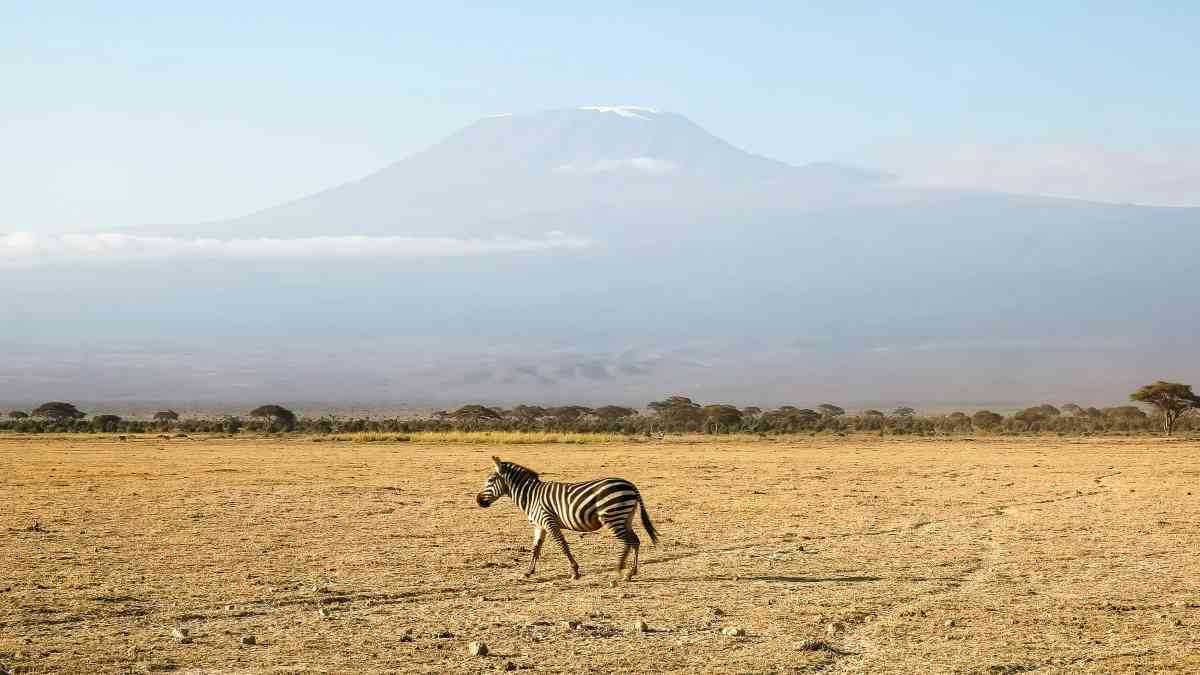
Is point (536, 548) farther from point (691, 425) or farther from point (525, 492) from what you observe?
point (691, 425)

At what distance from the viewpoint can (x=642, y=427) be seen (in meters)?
74.2

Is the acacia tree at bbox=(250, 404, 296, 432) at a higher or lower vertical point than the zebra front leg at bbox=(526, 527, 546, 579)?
higher

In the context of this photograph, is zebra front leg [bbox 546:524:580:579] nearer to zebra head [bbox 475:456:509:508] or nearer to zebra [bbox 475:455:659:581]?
zebra [bbox 475:455:659:581]

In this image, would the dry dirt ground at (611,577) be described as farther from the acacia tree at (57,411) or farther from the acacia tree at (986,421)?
the acacia tree at (57,411)

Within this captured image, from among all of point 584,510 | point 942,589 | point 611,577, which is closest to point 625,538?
point 611,577

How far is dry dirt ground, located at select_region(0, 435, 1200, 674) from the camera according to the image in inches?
428

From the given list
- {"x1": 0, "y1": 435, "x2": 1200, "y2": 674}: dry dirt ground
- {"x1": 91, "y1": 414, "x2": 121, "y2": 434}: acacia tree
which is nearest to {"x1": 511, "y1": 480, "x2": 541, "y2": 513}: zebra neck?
{"x1": 0, "y1": 435, "x2": 1200, "y2": 674}: dry dirt ground

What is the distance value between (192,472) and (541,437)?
918 inches

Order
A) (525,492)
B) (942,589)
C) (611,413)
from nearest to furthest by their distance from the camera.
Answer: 1. (942,589)
2. (525,492)
3. (611,413)

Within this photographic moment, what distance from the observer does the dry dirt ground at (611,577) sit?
1086cm

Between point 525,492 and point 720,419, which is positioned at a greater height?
point 720,419

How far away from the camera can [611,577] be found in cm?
1523

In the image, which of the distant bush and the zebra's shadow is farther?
the distant bush

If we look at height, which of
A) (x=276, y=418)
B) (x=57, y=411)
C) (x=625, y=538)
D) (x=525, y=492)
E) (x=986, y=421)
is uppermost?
(x=986, y=421)
